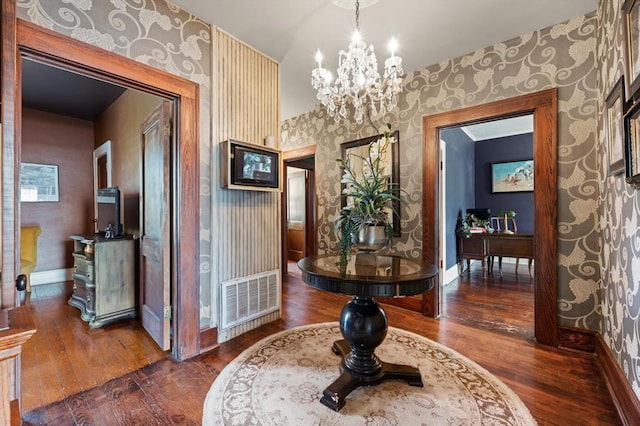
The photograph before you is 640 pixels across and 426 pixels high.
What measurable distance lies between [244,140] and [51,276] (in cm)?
418

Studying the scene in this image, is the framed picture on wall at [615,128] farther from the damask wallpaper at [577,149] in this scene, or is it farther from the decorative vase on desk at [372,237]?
the decorative vase on desk at [372,237]

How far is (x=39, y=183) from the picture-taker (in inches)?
165

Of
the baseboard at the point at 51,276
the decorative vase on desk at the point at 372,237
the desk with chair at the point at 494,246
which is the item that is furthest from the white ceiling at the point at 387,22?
the baseboard at the point at 51,276

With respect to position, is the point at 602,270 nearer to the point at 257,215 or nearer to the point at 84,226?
the point at 257,215

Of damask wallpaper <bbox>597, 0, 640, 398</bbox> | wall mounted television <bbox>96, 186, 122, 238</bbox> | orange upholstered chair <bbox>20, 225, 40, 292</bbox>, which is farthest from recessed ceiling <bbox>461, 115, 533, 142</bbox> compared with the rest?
orange upholstered chair <bbox>20, 225, 40, 292</bbox>

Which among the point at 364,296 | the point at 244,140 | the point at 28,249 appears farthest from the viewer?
the point at 28,249

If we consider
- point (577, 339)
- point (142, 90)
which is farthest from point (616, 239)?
point (142, 90)

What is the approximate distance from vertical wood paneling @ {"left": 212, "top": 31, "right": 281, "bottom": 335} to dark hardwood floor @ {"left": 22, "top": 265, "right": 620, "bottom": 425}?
59 cm

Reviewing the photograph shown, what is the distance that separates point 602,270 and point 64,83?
229 inches

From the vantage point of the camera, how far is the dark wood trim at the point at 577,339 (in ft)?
7.16

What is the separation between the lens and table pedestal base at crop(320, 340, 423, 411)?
1.57 m

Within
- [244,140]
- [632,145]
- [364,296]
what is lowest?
[364,296]

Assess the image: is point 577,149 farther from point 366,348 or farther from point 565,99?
point 366,348

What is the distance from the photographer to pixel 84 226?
462 cm
